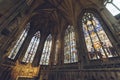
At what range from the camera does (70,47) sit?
11.0 meters

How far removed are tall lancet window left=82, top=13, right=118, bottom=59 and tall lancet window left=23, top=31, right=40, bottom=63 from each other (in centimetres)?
693

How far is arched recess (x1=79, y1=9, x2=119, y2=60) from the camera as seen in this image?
7255 millimetres

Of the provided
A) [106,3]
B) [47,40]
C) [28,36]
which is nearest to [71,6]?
[106,3]

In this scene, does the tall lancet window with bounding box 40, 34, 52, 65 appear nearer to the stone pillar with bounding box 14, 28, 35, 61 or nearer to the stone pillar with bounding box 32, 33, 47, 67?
the stone pillar with bounding box 32, 33, 47, 67

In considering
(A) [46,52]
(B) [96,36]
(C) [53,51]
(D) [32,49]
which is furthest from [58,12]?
(B) [96,36]

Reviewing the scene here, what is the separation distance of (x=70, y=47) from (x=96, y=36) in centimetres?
324

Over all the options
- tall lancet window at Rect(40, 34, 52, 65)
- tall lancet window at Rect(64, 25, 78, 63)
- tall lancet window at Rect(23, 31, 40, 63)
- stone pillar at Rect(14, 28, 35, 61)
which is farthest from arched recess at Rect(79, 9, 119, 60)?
stone pillar at Rect(14, 28, 35, 61)

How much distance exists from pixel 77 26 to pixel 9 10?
6516 mm

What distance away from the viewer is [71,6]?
11805 mm

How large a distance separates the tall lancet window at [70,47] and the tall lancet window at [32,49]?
14.1ft

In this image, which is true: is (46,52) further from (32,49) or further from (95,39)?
(95,39)

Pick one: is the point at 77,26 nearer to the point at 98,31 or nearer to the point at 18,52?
the point at 98,31

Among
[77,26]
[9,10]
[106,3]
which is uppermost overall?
[106,3]

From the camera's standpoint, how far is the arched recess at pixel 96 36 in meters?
7.26
